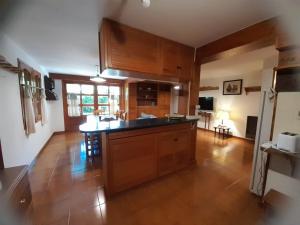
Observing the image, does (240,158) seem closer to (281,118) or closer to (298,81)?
(281,118)

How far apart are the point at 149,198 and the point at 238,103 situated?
456 cm

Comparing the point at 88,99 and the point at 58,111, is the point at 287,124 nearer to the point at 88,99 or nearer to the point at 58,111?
the point at 88,99

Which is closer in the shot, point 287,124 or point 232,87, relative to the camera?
point 287,124

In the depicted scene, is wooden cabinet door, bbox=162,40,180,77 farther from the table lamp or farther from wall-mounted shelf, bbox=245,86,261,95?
the table lamp

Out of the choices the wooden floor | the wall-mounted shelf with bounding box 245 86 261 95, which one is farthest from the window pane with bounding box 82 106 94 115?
the wall-mounted shelf with bounding box 245 86 261 95

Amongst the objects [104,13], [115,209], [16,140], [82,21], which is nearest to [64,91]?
[16,140]

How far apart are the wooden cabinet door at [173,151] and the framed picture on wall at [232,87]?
136 inches

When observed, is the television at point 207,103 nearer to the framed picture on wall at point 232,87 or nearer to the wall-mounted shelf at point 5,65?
the framed picture on wall at point 232,87

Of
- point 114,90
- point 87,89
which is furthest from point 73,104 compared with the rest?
point 114,90

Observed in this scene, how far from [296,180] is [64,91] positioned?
642 centimetres

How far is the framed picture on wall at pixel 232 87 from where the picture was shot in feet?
15.1

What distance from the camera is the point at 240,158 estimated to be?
9.98ft

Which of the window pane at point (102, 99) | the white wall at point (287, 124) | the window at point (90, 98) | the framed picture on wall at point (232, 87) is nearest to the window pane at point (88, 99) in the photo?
the window at point (90, 98)

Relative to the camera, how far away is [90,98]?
5613 mm
